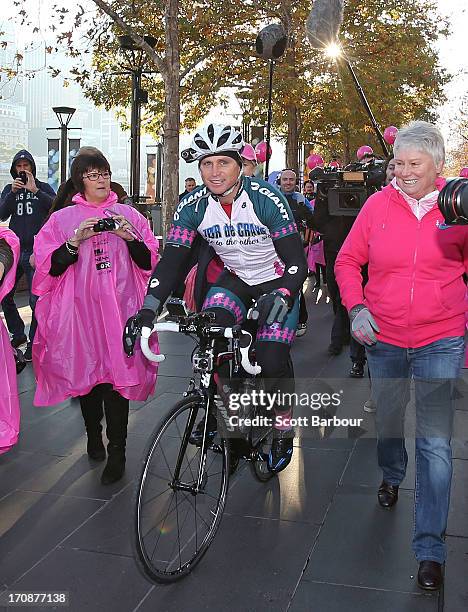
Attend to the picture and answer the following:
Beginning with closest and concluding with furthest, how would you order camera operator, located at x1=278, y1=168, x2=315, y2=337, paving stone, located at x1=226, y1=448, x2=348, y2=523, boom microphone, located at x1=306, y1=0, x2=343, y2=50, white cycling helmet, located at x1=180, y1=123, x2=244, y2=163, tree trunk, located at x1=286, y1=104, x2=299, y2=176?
1. white cycling helmet, located at x1=180, y1=123, x2=244, y2=163
2. paving stone, located at x1=226, y1=448, x2=348, y2=523
3. boom microphone, located at x1=306, y1=0, x2=343, y2=50
4. camera operator, located at x1=278, y1=168, x2=315, y2=337
5. tree trunk, located at x1=286, y1=104, x2=299, y2=176

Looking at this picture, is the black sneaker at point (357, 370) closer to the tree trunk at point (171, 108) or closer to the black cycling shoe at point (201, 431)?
the black cycling shoe at point (201, 431)

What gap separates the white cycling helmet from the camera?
13.1 ft

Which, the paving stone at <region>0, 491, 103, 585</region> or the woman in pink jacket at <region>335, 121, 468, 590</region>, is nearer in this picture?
the woman in pink jacket at <region>335, 121, 468, 590</region>

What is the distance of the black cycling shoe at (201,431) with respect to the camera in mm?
3557

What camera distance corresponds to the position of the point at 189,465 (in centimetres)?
355

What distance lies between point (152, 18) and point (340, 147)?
2952 centimetres

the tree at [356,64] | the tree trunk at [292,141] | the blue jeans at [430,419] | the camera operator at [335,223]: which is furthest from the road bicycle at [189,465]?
the tree trunk at [292,141]

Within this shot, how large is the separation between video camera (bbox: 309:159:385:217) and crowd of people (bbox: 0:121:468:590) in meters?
2.11

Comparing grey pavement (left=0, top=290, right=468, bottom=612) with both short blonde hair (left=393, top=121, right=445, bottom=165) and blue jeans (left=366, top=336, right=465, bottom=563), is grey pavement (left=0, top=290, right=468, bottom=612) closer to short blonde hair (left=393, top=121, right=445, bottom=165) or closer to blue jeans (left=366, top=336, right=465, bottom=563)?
blue jeans (left=366, top=336, right=465, bottom=563)

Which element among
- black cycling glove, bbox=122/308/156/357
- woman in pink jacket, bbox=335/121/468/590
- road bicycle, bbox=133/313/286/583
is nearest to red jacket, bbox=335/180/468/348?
woman in pink jacket, bbox=335/121/468/590

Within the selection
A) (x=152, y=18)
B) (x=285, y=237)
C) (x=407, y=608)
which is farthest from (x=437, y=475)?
(x=152, y=18)

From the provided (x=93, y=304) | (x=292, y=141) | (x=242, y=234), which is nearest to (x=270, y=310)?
(x=242, y=234)

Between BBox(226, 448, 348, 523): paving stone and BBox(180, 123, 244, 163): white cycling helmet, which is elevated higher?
BBox(180, 123, 244, 163): white cycling helmet

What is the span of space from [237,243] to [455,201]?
195 cm
